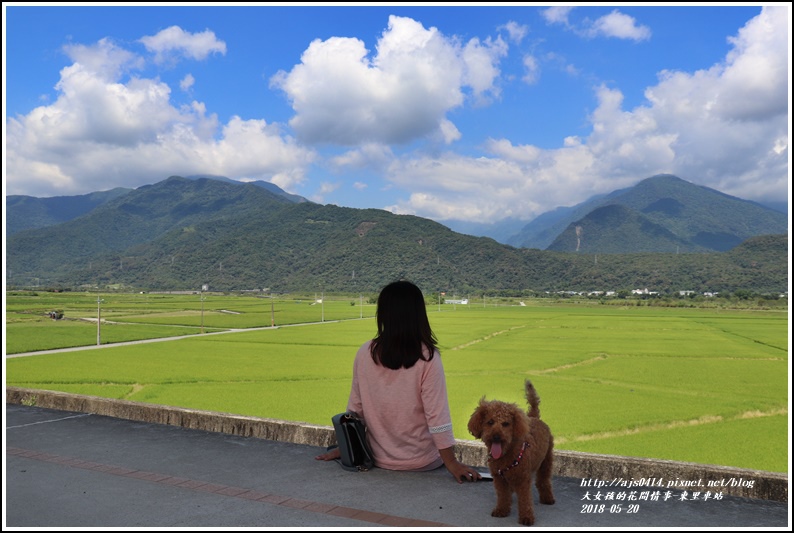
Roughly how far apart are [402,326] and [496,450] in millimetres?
1089

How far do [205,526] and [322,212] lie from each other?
463 feet

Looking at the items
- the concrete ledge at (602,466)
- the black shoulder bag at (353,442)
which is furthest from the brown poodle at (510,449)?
the black shoulder bag at (353,442)

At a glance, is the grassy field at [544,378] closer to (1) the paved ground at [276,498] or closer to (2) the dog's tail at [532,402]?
(2) the dog's tail at [532,402]

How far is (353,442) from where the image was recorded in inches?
189

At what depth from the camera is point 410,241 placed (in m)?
116

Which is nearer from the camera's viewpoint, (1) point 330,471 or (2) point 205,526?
(2) point 205,526

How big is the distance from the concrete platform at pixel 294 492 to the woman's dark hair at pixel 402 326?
937 mm

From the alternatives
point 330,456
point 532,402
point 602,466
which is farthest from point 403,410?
point 602,466

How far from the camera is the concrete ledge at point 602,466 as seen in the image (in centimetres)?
437

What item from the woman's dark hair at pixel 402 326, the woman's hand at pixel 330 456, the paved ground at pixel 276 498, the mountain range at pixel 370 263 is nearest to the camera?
the paved ground at pixel 276 498

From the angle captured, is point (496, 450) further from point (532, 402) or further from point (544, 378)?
point (544, 378)

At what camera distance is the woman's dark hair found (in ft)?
14.1

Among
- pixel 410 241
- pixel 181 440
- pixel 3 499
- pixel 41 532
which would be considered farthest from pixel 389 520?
pixel 410 241

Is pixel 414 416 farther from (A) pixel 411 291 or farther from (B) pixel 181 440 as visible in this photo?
(B) pixel 181 440
